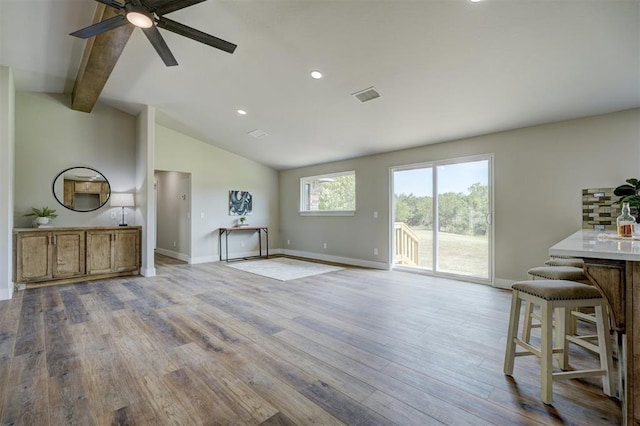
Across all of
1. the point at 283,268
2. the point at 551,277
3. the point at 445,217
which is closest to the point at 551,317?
the point at 551,277

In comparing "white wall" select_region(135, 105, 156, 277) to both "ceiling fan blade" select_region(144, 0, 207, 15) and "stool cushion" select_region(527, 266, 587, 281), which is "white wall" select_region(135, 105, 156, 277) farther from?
"stool cushion" select_region(527, 266, 587, 281)

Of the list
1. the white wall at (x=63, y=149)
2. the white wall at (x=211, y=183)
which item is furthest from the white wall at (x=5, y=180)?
the white wall at (x=211, y=183)

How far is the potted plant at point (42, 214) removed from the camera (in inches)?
174

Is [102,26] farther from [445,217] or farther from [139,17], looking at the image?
[445,217]

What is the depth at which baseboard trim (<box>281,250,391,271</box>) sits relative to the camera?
5.62 metres

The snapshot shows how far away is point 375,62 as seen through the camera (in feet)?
9.80

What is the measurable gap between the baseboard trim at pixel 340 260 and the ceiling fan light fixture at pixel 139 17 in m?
4.92

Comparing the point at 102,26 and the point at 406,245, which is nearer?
the point at 102,26

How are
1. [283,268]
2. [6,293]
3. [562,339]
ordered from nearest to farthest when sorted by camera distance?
[562,339] < [6,293] < [283,268]

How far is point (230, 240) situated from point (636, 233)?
6663 mm

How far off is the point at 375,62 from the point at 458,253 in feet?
10.7

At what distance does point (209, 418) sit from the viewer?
1504 millimetres

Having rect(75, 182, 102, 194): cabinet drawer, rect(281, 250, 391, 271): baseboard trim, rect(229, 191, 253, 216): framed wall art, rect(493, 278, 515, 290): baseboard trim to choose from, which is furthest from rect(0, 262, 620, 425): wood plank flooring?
rect(229, 191, 253, 216): framed wall art

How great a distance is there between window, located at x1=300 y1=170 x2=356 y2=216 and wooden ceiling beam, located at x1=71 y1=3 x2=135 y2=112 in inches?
172
